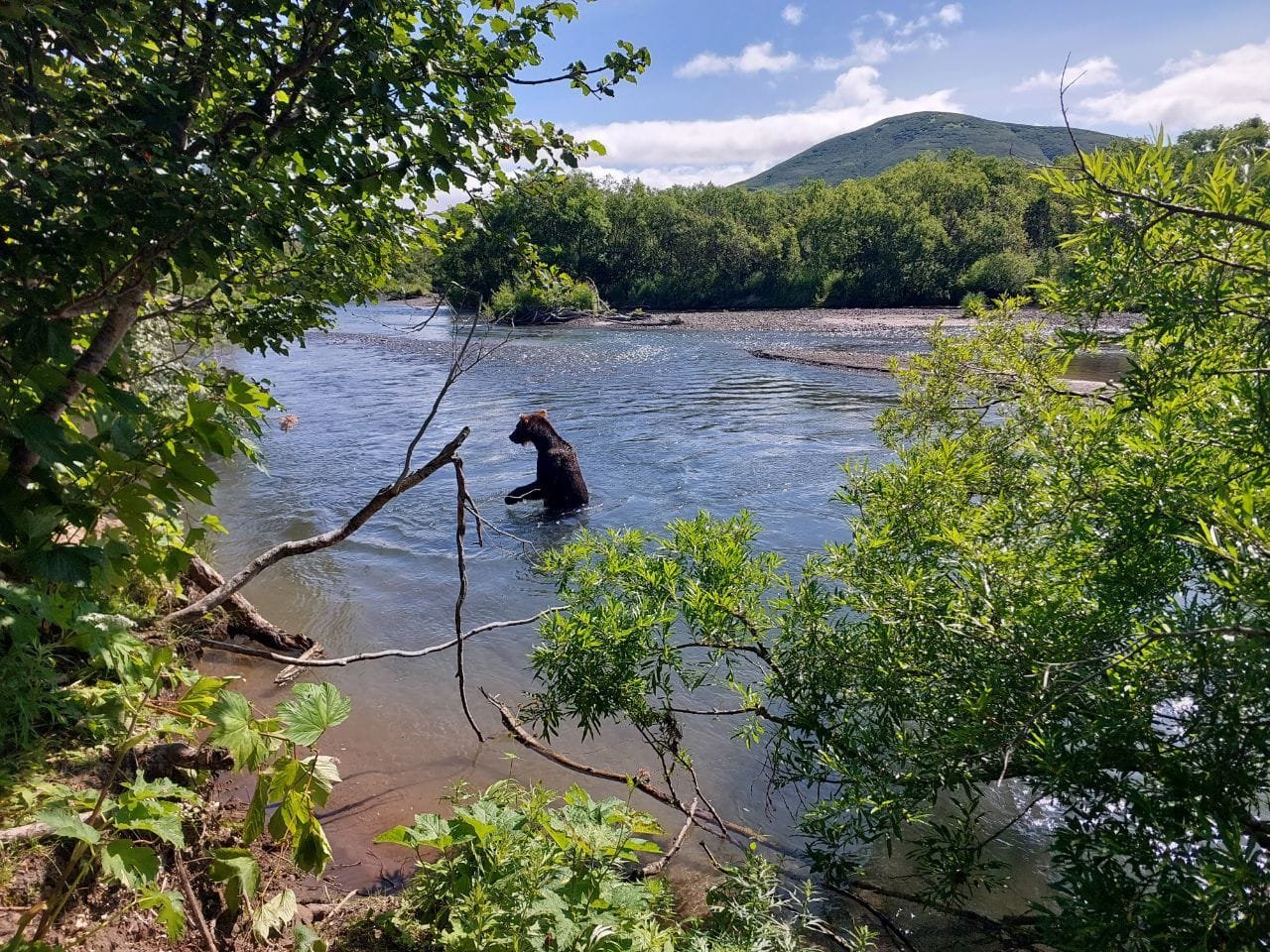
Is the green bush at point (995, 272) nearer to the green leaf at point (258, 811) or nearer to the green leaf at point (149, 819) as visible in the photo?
the green leaf at point (258, 811)

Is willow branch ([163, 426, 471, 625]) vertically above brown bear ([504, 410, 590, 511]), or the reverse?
willow branch ([163, 426, 471, 625])

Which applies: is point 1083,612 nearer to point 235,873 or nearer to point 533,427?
point 235,873

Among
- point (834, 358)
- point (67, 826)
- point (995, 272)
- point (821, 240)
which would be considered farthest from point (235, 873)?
point (821, 240)

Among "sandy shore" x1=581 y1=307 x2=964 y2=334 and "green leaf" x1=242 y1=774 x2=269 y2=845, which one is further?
"sandy shore" x1=581 y1=307 x2=964 y2=334

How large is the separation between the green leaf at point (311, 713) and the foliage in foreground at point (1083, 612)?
1.12 metres

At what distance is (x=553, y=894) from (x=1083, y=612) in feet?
7.62

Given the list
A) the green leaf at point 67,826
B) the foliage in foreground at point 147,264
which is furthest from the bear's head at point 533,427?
the green leaf at point 67,826

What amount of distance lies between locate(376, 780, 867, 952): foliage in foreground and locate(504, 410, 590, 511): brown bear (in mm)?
8583

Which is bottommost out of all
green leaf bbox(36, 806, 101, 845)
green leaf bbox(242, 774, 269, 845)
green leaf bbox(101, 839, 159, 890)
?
green leaf bbox(242, 774, 269, 845)

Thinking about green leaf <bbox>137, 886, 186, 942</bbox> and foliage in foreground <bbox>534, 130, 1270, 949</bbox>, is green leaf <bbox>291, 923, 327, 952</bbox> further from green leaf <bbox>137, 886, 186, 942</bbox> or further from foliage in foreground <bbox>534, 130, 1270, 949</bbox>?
foliage in foreground <bbox>534, 130, 1270, 949</bbox>

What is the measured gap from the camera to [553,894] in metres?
2.56

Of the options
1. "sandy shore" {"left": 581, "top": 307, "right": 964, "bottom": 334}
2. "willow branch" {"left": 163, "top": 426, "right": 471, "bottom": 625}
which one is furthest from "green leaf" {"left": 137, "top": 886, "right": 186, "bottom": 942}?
"sandy shore" {"left": 581, "top": 307, "right": 964, "bottom": 334}

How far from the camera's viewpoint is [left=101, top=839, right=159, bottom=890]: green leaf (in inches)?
77.4

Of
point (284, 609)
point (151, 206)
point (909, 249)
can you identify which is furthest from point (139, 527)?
point (909, 249)
